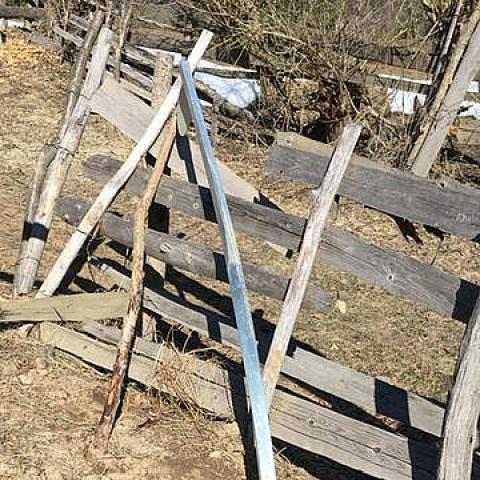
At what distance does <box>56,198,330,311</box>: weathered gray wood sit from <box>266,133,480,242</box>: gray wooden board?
17.5 inches

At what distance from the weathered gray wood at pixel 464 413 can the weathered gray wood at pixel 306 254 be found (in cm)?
81

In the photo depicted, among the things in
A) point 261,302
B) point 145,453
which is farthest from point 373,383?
point 261,302

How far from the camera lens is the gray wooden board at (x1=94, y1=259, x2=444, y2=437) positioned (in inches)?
144

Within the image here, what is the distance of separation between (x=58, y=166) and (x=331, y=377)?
189 cm

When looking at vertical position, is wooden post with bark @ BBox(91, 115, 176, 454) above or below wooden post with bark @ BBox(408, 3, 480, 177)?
below


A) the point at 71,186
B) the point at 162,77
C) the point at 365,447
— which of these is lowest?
the point at 71,186

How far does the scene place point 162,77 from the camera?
7324 millimetres

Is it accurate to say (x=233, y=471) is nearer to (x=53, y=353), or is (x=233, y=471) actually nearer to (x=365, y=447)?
(x=365, y=447)

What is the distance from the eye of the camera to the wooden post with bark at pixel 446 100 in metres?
7.86

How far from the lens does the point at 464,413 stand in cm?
319

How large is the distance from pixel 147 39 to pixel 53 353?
27.7 feet

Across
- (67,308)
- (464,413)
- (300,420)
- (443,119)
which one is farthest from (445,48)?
(464,413)

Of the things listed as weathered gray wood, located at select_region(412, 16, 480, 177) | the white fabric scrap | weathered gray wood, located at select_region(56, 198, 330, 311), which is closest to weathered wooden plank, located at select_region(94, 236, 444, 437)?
weathered gray wood, located at select_region(56, 198, 330, 311)

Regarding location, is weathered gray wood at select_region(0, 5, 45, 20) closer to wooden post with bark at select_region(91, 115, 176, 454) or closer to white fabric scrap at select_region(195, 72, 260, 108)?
white fabric scrap at select_region(195, 72, 260, 108)
